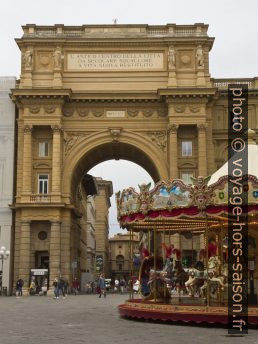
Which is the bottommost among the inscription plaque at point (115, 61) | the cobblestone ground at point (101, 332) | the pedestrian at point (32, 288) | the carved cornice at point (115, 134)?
the cobblestone ground at point (101, 332)

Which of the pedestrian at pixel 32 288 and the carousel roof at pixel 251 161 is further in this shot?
the pedestrian at pixel 32 288

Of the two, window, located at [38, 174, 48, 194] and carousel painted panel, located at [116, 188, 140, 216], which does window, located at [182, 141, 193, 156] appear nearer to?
window, located at [38, 174, 48, 194]

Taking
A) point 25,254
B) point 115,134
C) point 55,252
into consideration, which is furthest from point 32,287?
point 115,134

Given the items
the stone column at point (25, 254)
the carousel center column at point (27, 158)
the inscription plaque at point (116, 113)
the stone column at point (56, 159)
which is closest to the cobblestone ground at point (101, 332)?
the stone column at point (25, 254)

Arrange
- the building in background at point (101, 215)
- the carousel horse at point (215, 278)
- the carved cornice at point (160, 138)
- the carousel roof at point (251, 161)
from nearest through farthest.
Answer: the carousel roof at point (251, 161), the carousel horse at point (215, 278), the carved cornice at point (160, 138), the building in background at point (101, 215)

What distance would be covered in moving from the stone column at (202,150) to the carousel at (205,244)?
2038 centimetres

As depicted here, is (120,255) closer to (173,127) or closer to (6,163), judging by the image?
(6,163)

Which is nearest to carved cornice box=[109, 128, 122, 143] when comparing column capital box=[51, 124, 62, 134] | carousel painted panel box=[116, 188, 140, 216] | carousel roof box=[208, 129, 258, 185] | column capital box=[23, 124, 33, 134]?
column capital box=[51, 124, 62, 134]

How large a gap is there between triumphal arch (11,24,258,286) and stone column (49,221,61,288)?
53cm

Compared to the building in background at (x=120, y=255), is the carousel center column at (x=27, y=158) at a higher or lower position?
higher

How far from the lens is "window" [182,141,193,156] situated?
4759 cm

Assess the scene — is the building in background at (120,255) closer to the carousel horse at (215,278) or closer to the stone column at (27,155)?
the stone column at (27,155)

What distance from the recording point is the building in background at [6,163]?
46781 mm

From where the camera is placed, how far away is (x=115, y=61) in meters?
48.1
